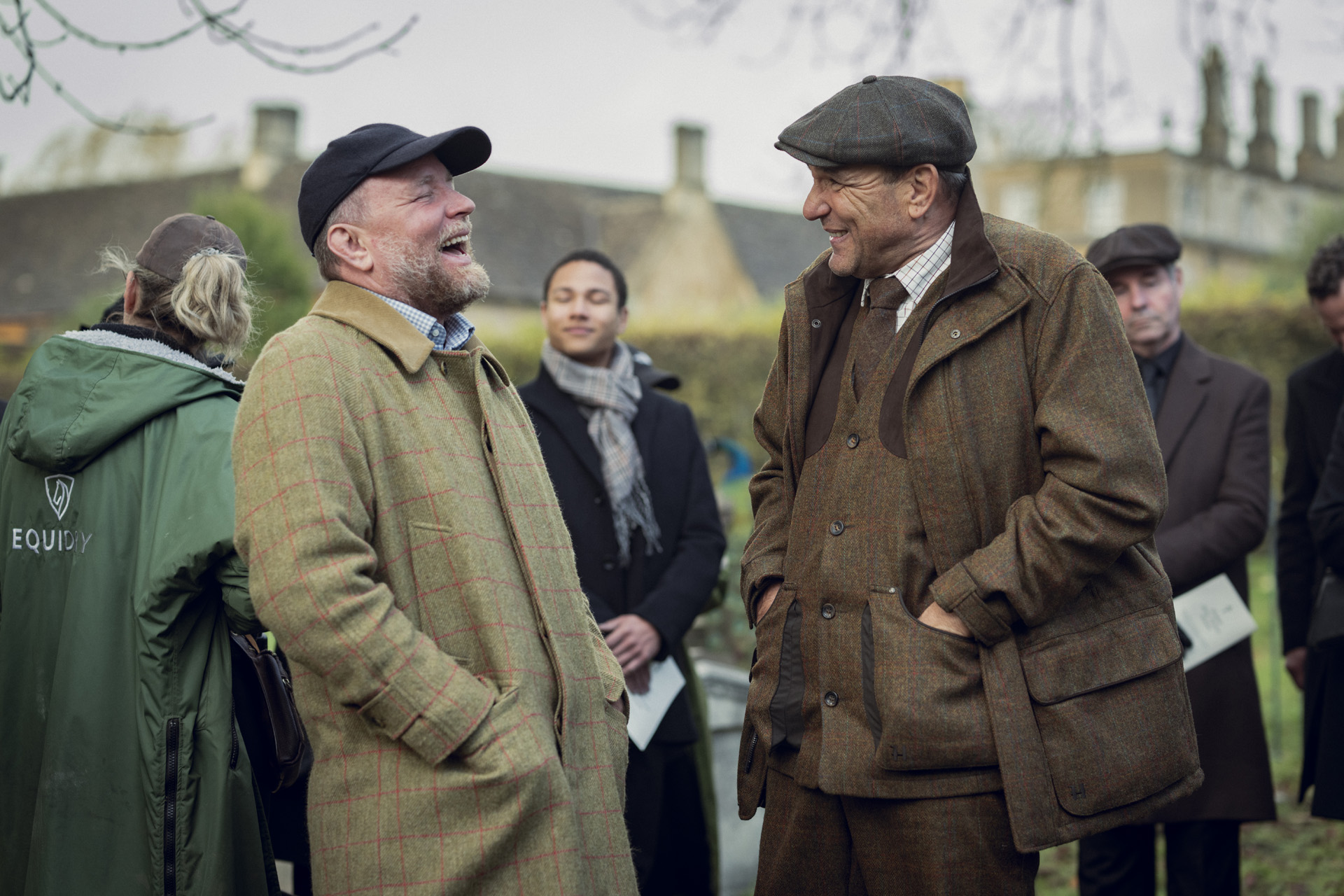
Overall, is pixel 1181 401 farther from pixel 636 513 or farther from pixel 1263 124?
pixel 1263 124

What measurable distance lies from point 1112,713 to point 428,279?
1.76m

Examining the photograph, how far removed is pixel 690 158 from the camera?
32.2 m

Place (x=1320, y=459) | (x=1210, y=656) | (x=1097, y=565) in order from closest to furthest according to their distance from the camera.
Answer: (x=1097, y=565) < (x=1210, y=656) < (x=1320, y=459)

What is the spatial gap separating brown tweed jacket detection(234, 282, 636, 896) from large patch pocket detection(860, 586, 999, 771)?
2.06ft

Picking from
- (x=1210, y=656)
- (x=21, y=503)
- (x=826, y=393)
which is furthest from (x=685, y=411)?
(x=21, y=503)

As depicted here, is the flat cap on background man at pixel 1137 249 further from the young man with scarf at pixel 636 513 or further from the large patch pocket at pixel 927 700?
the large patch pocket at pixel 927 700

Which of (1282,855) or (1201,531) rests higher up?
(1201,531)

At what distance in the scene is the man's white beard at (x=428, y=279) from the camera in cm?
271

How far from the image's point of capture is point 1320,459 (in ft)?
14.3

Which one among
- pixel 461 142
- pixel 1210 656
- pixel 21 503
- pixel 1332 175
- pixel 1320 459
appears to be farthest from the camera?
pixel 1332 175

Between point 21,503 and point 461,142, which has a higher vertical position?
point 461,142

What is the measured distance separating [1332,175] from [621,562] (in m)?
43.2

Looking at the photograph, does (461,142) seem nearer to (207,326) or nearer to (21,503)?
(207,326)

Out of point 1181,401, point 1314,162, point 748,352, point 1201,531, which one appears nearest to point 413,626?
point 1201,531
